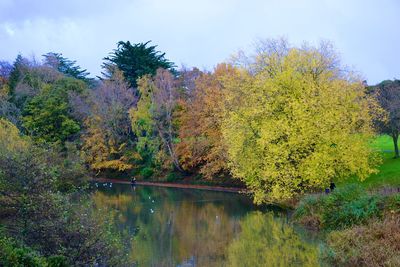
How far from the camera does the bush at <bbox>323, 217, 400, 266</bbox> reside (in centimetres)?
1600

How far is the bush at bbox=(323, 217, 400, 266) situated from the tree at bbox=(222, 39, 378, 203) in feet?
32.1

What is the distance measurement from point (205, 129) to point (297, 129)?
1660 cm

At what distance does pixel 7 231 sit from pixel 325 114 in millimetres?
20649

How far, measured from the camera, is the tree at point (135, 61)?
208 ft

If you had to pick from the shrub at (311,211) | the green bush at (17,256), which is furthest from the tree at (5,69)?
the green bush at (17,256)

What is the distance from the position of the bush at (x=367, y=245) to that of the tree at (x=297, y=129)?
32.1ft

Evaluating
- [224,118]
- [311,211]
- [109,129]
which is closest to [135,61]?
[109,129]


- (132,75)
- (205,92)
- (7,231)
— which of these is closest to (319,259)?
(7,231)

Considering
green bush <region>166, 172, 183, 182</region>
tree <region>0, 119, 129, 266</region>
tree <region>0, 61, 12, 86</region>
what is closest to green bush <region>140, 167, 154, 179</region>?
green bush <region>166, 172, 183, 182</region>

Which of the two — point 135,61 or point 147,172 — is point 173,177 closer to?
point 147,172

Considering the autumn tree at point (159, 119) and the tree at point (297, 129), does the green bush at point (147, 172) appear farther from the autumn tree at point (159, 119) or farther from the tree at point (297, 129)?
the tree at point (297, 129)

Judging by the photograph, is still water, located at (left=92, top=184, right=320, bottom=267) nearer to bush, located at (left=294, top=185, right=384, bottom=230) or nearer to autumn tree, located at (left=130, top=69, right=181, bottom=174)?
bush, located at (left=294, top=185, right=384, bottom=230)

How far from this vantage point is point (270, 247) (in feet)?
71.8

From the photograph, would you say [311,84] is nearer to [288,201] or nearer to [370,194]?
[288,201]
